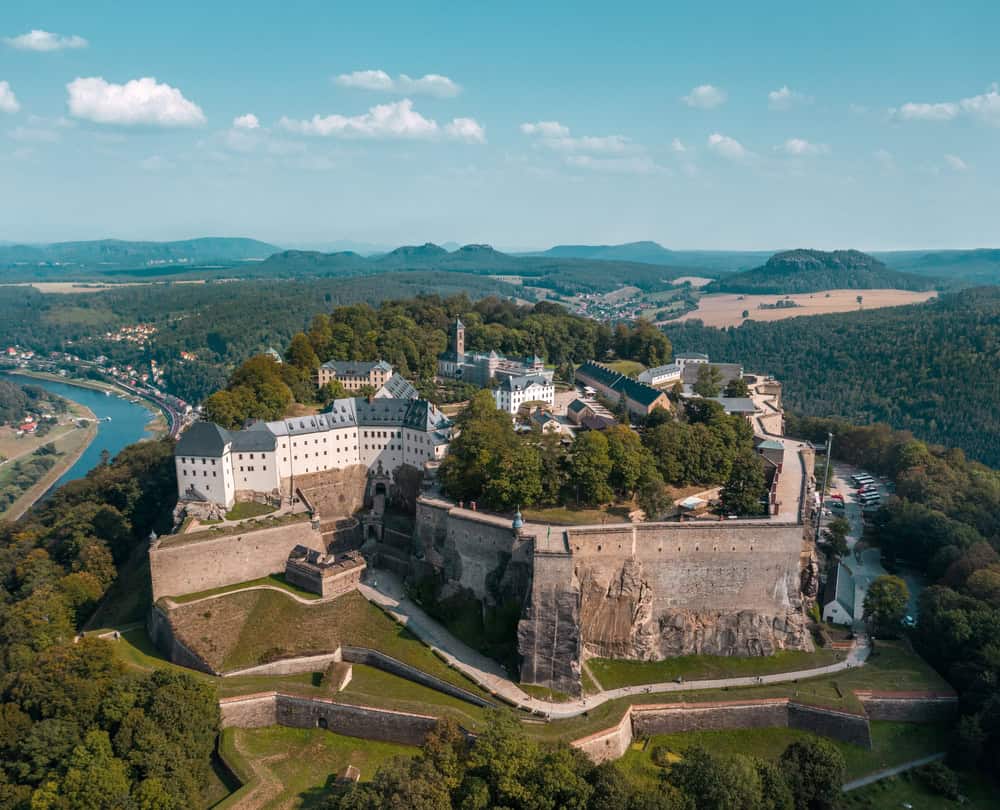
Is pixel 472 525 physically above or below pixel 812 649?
above

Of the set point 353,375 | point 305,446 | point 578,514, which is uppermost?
point 353,375

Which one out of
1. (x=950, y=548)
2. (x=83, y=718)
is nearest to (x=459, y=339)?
(x=950, y=548)

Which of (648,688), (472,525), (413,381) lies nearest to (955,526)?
(648,688)

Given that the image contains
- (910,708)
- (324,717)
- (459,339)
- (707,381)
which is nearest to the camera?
(324,717)

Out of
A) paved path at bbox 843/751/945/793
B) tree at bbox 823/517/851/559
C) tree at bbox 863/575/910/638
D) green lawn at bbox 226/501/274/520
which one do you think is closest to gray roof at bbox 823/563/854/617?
tree at bbox 863/575/910/638

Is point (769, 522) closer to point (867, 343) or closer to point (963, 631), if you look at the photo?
point (963, 631)

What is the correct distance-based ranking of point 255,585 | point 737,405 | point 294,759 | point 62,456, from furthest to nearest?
point 62,456
point 737,405
point 255,585
point 294,759

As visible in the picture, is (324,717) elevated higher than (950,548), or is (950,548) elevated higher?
(950,548)

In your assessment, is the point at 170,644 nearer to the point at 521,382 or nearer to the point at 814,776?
the point at 814,776
